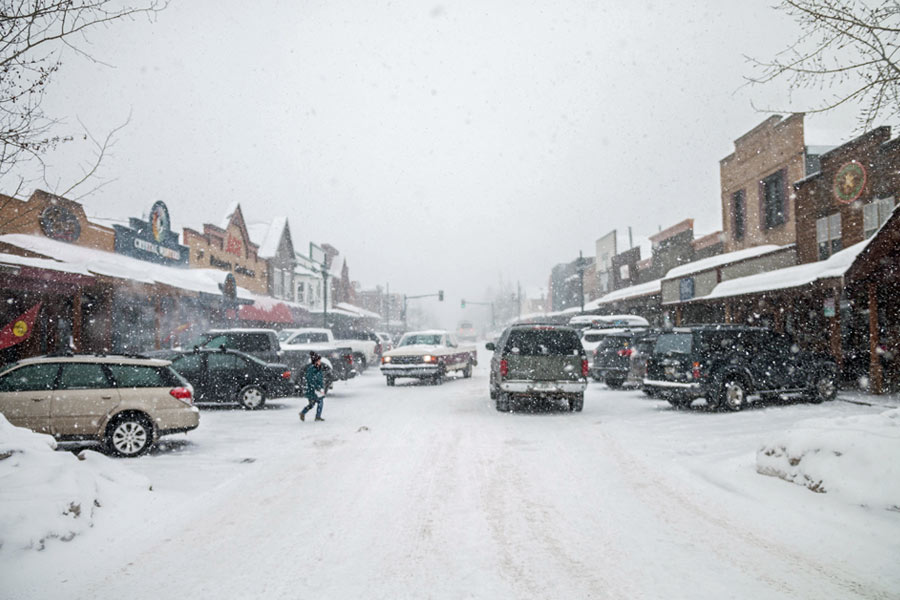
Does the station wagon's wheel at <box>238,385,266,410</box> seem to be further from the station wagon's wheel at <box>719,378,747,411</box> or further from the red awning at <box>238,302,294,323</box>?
the red awning at <box>238,302,294,323</box>

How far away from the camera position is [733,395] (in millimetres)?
12797

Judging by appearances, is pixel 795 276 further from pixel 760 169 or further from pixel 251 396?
pixel 251 396

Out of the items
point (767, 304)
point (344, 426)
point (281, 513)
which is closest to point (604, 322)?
point (767, 304)

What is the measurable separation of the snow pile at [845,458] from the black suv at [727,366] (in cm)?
533

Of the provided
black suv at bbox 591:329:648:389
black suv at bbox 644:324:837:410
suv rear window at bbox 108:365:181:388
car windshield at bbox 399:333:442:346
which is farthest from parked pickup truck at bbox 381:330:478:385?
suv rear window at bbox 108:365:181:388

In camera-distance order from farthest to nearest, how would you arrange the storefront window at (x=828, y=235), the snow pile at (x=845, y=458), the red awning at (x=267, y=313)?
the red awning at (x=267, y=313), the storefront window at (x=828, y=235), the snow pile at (x=845, y=458)

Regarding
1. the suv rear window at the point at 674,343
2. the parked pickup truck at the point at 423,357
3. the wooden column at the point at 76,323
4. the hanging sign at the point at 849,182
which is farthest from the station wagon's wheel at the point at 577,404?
the wooden column at the point at 76,323

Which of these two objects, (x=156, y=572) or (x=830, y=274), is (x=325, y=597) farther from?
(x=830, y=274)

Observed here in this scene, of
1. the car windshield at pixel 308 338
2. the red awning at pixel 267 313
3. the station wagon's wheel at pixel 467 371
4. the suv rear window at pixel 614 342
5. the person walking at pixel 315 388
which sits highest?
the red awning at pixel 267 313

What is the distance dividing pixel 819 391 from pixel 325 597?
557 inches

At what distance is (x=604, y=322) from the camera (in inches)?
847

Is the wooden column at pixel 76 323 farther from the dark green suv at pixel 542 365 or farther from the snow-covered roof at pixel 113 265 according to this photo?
the dark green suv at pixel 542 365

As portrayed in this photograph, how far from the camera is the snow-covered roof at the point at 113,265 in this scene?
17.9 metres

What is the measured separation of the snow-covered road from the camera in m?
4.13
